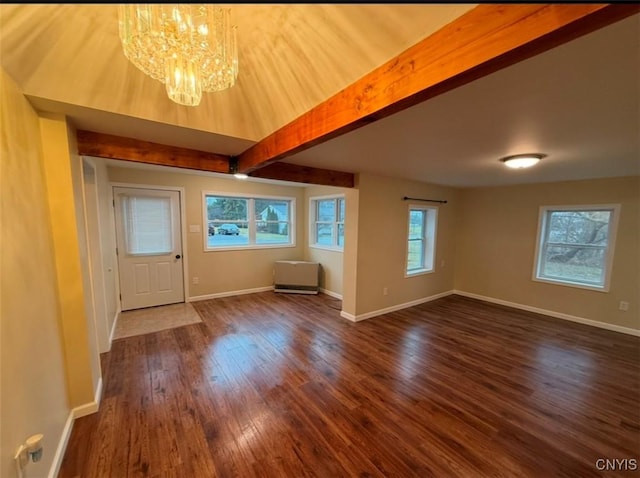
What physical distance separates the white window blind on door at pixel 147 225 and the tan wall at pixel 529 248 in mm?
5479

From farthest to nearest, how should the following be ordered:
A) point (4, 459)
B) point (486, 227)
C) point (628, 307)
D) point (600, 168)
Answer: point (486, 227), point (628, 307), point (600, 168), point (4, 459)

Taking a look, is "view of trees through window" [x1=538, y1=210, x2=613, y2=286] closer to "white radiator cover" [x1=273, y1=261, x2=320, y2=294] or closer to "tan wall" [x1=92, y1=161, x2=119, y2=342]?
"white radiator cover" [x1=273, y1=261, x2=320, y2=294]

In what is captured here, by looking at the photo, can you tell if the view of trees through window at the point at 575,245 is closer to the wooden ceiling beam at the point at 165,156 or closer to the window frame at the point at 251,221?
the wooden ceiling beam at the point at 165,156

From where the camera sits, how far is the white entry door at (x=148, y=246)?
13.3 feet

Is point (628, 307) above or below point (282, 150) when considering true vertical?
below

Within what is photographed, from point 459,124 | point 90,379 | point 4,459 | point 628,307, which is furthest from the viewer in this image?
point 628,307

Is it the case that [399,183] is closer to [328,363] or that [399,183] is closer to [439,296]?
[439,296]

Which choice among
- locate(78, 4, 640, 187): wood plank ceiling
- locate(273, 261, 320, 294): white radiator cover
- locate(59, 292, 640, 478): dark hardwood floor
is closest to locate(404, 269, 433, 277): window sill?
locate(59, 292, 640, 478): dark hardwood floor

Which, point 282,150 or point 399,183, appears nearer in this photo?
point 282,150

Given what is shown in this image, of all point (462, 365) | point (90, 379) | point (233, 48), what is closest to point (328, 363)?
point (462, 365)

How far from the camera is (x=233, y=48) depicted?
1.23m

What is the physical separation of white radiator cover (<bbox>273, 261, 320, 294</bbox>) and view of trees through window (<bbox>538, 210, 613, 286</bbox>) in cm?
387

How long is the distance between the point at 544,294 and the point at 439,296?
1.59 meters

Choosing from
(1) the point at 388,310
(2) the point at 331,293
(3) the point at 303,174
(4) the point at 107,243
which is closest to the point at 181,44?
(3) the point at 303,174
